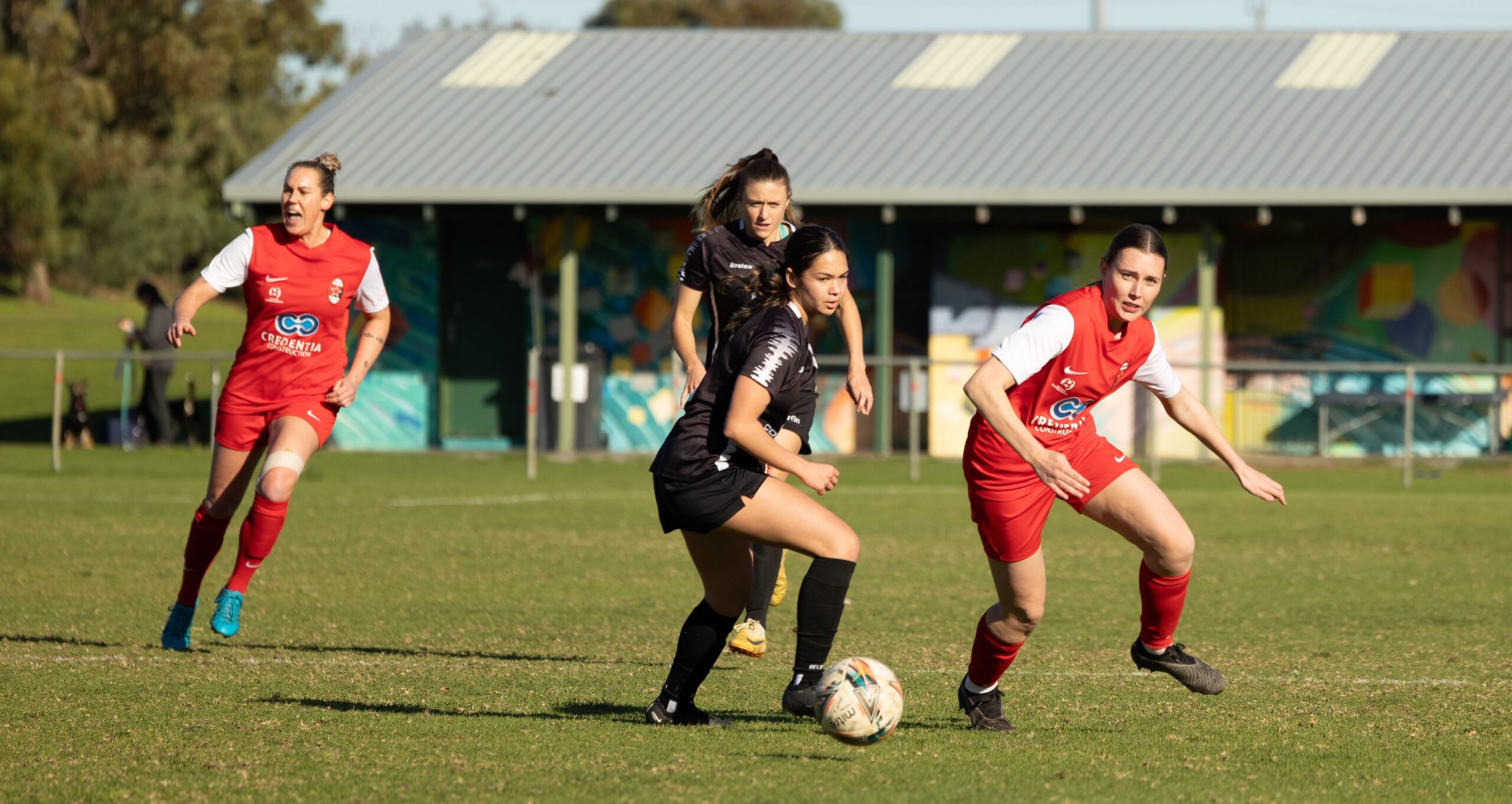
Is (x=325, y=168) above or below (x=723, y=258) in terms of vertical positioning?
above

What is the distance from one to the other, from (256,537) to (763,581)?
216cm

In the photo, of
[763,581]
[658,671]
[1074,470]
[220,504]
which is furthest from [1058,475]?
[220,504]

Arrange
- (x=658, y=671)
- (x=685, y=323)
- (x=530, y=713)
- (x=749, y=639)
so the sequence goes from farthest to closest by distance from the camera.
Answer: (x=685, y=323) → (x=658, y=671) → (x=749, y=639) → (x=530, y=713)

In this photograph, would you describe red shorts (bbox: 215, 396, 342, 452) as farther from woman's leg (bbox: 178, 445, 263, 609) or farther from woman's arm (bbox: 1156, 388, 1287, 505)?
woman's arm (bbox: 1156, 388, 1287, 505)

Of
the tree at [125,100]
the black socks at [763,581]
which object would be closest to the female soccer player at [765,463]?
the black socks at [763,581]

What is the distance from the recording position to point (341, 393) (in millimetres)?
7762

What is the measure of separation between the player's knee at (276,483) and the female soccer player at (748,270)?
5.58ft

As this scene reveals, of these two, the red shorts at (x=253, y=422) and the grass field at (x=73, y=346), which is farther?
the grass field at (x=73, y=346)

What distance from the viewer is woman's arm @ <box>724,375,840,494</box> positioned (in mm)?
5363

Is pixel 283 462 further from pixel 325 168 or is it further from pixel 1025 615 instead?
pixel 1025 615

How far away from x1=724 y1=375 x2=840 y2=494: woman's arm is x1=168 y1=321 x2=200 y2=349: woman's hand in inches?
109

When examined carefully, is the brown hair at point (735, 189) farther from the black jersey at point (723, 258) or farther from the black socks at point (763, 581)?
the black socks at point (763, 581)

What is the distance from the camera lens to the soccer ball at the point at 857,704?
532 centimetres

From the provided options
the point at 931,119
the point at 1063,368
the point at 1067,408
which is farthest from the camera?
the point at 931,119
